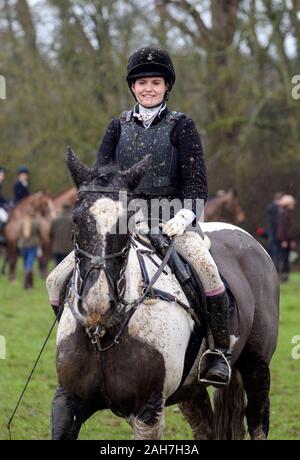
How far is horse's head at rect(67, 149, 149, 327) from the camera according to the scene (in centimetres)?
440

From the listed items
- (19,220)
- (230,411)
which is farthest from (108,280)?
(19,220)

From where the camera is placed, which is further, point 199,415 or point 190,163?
point 199,415

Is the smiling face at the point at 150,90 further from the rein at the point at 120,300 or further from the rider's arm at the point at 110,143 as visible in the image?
the rein at the point at 120,300

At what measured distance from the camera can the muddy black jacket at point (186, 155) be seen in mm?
5348

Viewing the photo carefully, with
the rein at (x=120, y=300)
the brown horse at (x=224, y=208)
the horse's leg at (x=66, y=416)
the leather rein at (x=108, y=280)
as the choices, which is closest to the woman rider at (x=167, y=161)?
the rein at (x=120, y=300)

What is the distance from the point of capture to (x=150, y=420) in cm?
482

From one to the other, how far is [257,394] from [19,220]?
15.4 meters

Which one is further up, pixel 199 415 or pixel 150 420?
pixel 150 420

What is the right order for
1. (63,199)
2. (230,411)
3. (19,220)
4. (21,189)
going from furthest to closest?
1. (63,199)
2. (21,189)
3. (19,220)
4. (230,411)

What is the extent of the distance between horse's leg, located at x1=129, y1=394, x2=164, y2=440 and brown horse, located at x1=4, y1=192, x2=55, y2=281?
16411 mm

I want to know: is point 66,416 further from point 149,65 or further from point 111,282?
point 149,65

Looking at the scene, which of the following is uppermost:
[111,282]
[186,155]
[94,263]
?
[186,155]

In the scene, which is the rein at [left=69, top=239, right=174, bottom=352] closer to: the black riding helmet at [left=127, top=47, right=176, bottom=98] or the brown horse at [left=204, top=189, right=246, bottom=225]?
the black riding helmet at [left=127, top=47, right=176, bottom=98]

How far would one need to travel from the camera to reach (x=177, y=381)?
5043 millimetres
